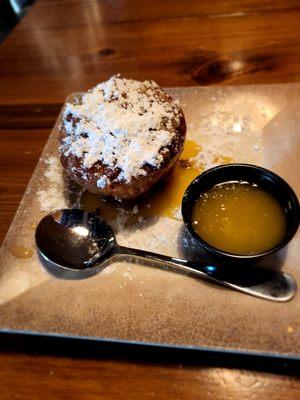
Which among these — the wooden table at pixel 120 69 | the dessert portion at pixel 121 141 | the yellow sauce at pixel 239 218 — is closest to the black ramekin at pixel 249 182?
the yellow sauce at pixel 239 218

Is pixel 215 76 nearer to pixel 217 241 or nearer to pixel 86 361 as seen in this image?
pixel 217 241

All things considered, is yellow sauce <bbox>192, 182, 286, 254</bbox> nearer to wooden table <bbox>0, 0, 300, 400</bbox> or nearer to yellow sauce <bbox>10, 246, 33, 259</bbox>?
wooden table <bbox>0, 0, 300, 400</bbox>

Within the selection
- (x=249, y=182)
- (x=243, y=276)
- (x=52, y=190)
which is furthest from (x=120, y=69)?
(x=243, y=276)

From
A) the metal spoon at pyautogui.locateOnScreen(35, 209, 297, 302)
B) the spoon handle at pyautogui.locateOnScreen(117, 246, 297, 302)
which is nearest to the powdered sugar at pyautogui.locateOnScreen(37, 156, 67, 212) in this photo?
the metal spoon at pyautogui.locateOnScreen(35, 209, 297, 302)

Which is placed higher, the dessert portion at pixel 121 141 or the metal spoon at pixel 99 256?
the dessert portion at pixel 121 141

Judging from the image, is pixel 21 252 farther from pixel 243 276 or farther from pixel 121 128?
pixel 243 276

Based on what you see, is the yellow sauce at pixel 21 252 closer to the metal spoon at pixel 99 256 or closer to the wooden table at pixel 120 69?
the metal spoon at pixel 99 256
